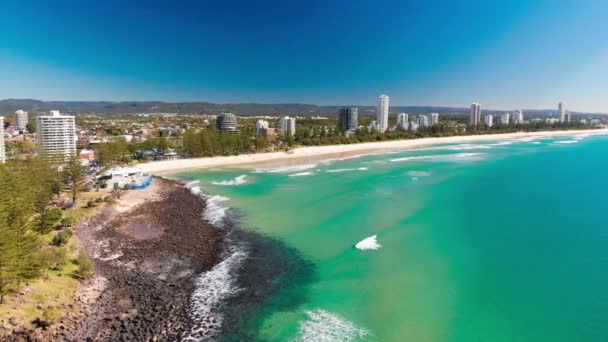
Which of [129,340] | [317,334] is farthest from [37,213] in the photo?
[317,334]

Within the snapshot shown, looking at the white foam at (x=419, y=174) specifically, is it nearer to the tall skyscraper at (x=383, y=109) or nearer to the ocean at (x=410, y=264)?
the ocean at (x=410, y=264)

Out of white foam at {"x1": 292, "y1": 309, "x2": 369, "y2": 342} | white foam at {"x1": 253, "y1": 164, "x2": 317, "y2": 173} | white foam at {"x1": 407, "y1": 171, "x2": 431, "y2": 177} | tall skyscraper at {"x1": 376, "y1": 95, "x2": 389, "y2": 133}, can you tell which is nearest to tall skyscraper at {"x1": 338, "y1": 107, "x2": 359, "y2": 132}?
Result: tall skyscraper at {"x1": 376, "y1": 95, "x2": 389, "y2": 133}

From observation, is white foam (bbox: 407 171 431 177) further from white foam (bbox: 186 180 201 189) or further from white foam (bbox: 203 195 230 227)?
white foam (bbox: 186 180 201 189)

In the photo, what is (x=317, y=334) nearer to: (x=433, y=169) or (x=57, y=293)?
(x=57, y=293)

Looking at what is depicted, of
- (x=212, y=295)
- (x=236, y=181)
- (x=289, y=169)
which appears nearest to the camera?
(x=212, y=295)

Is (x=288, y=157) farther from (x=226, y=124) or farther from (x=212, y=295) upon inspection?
(x=212, y=295)

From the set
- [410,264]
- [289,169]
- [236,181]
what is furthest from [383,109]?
[410,264]

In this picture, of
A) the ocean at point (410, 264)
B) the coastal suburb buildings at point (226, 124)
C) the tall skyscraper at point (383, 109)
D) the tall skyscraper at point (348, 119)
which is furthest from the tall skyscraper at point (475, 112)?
the ocean at point (410, 264)
